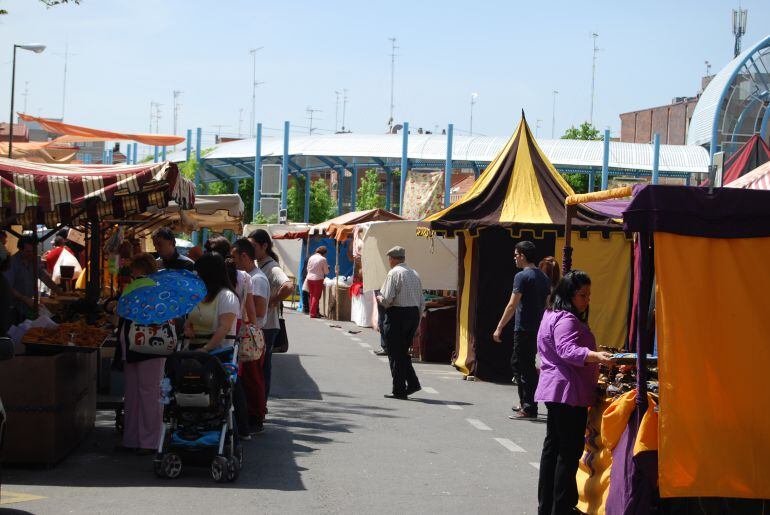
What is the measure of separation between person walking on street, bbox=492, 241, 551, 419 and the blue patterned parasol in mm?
4745

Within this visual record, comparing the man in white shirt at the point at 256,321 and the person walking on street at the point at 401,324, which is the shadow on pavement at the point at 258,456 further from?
the person walking on street at the point at 401,324

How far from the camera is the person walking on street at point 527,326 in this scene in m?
12.4

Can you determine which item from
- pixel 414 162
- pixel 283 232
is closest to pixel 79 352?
pixel 283 232

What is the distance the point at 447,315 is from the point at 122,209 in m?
7.93

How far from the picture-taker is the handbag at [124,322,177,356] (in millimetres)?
9125

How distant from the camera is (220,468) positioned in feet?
27.0

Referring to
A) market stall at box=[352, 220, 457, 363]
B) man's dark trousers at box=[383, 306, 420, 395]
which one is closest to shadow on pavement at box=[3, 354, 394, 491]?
man's dark trousers at box=[383, 306, 420, 395]

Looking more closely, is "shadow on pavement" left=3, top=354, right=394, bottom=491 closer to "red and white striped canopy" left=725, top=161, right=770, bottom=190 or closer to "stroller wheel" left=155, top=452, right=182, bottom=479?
"stroller wheel" left=155, top=452, right=182, bottom=479

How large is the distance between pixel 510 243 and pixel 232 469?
8977 millimetres

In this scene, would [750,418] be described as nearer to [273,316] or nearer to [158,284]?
[158,284]

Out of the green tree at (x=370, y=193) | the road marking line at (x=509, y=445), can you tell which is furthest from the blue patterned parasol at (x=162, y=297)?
the green tree at (x=370, y=193)

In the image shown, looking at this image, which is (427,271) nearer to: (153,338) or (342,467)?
(342,467)

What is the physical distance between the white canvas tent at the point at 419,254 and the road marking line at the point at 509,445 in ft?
31.1

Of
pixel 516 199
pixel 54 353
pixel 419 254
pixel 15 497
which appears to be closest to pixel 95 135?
pixel 419 254
